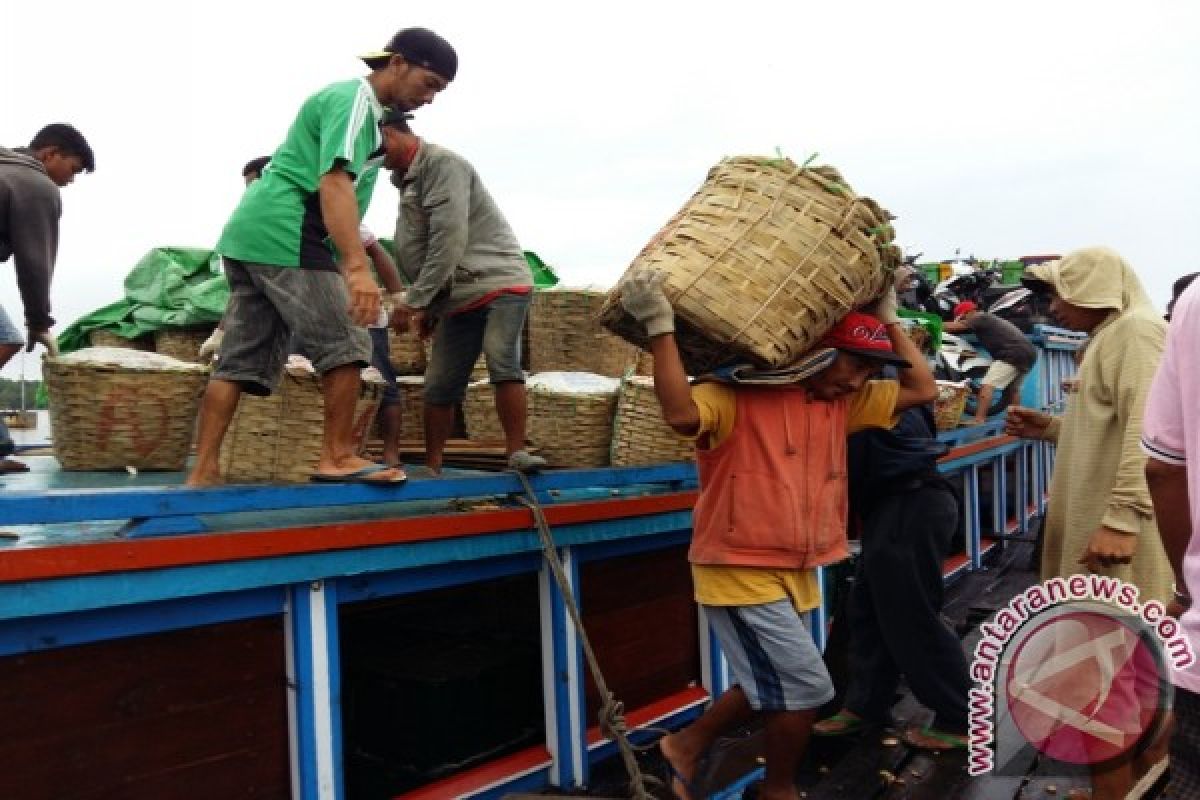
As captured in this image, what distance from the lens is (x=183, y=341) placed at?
16.2 feet

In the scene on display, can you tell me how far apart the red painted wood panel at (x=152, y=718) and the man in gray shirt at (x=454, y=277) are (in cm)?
118

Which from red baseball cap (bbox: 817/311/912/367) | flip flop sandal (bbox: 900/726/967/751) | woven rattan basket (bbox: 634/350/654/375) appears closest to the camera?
red baseball cap (bbox: 817/311/912/367)

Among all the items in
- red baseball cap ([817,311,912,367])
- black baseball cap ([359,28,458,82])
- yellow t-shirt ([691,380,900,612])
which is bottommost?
yellow t-shirt ([691,380,900,612])

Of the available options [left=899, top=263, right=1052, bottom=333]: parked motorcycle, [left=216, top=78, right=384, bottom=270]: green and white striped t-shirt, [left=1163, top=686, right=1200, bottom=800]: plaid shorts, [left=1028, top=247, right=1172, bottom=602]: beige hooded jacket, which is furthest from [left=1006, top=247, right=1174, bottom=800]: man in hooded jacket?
[left=899, top=263, right=1052, bottom=333]: parked motorcycle

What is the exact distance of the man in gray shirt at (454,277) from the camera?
304cm

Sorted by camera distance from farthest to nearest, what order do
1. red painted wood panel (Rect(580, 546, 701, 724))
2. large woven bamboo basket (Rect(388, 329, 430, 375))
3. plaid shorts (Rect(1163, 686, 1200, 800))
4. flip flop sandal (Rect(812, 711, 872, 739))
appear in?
large woven bamboo basket (Rect(388, 329, 430, 375)) → flip flop sandal (Rect(812, 711, 872, 739)) → red painted wood panel (Rect(580, 546, 701, 724)) → plaid shorts (Rect(1163, 686, 1200, 800))

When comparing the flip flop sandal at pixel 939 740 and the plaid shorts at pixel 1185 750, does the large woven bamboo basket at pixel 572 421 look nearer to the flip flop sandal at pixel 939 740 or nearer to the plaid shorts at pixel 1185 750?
the flip flop sandal at pixel 939 740

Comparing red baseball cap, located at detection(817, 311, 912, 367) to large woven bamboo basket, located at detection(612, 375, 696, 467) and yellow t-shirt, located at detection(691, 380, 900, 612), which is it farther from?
large woven bamboo basket, located at detection(612, 375, 696, 467)

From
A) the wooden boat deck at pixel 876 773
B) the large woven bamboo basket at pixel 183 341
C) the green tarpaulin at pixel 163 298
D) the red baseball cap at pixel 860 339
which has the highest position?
the green tarpaulin at pixel 163 298

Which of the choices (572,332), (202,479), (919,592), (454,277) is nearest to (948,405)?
(572,332)

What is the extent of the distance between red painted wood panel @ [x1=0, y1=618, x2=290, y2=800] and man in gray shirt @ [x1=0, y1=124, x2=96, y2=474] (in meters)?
2.11

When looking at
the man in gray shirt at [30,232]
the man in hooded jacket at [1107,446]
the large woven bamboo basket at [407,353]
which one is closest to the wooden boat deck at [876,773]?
the man in hooded jacket at [1107,446]

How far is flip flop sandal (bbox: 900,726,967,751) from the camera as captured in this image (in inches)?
123

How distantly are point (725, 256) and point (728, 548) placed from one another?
0.71 meters
